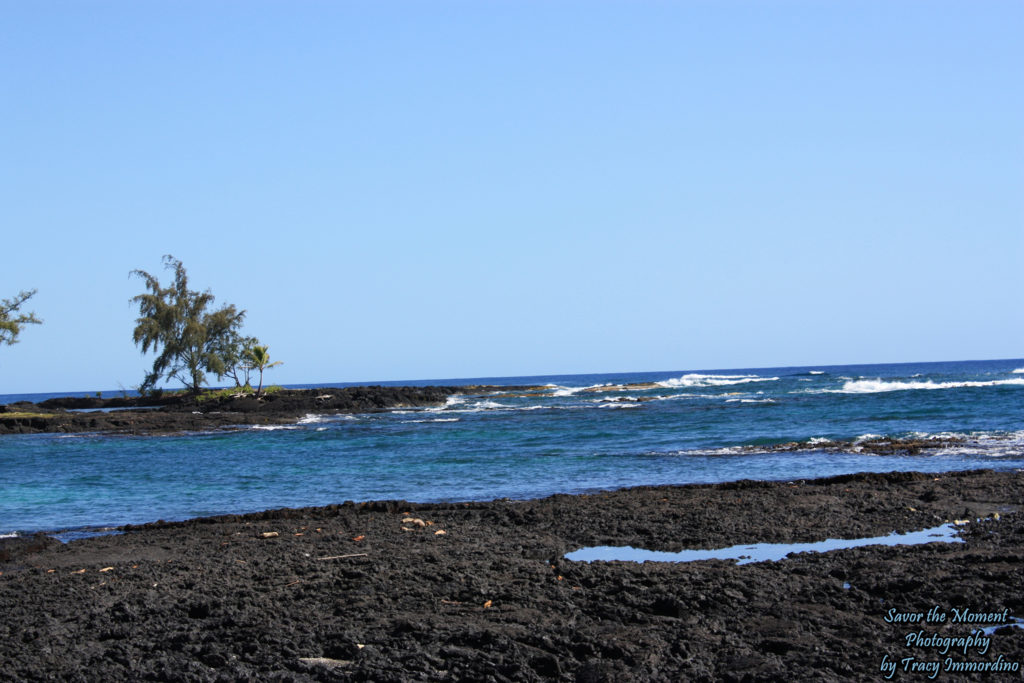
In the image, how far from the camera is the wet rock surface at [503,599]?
554cm

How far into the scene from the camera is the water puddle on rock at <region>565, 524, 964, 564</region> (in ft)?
28.9

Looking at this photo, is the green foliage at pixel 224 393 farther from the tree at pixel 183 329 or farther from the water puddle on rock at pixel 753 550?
the water puddle on rock at pixel 753 550

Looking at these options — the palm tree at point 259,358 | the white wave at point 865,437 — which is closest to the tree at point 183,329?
the palm tree at point 259,358

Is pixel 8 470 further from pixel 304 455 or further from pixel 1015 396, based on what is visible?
pixel 1015 396

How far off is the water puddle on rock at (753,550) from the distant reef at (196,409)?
1146 inches

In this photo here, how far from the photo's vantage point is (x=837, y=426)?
26.3 m

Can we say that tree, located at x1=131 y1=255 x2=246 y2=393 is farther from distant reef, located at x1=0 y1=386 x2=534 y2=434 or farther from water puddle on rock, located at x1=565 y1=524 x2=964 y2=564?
water puddle on rock, located at x1=565 y1=524 x2=964 y2=564

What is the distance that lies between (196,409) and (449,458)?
104ft

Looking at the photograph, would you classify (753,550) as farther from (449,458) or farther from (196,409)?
(196,409)

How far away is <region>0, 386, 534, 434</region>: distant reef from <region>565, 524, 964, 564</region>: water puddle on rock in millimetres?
29101

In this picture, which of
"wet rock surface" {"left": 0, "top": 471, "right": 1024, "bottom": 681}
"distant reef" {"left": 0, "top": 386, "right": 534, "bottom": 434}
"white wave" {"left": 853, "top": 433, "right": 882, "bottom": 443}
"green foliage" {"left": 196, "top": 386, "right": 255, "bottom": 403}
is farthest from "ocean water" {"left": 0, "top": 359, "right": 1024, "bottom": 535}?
"green foliage" {"left": 196, "top": 386, "right": 255, "bottom": 403}

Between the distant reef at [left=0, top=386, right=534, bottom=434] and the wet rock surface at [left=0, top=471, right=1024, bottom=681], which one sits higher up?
the distant reef at [left=0, top=386, right=534, bottom=434]

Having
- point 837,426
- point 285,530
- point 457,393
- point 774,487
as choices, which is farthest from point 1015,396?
point 457,393

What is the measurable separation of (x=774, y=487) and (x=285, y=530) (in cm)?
775
